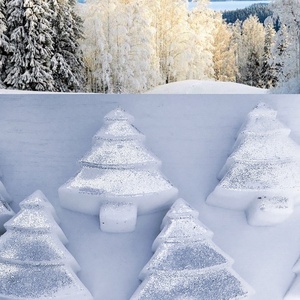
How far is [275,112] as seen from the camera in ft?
2.15

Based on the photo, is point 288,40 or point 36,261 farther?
point 288,40

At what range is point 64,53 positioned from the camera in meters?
2.20

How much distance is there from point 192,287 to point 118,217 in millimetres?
123

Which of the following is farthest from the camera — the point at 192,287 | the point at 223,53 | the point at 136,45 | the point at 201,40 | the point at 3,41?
the point at 223,53

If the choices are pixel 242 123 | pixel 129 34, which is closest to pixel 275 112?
pixel 242 123

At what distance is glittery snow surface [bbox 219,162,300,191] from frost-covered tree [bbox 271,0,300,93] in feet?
7.56

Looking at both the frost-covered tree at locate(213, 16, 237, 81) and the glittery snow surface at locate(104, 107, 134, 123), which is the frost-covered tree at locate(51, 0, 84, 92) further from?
→ the glittery snow surface at locate(104, 107, 134, 123)

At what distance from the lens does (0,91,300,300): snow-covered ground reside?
1.90 ft

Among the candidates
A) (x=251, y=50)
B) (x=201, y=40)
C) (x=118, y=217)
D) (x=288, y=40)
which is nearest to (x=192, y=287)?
(x=118, y=217)

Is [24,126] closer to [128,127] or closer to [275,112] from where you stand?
[128,127]

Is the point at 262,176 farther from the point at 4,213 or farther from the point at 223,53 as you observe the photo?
the point at 223,53

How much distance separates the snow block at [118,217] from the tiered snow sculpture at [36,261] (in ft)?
0.18

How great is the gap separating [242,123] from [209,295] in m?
0.25

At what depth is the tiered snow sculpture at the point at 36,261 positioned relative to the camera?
0.53m
